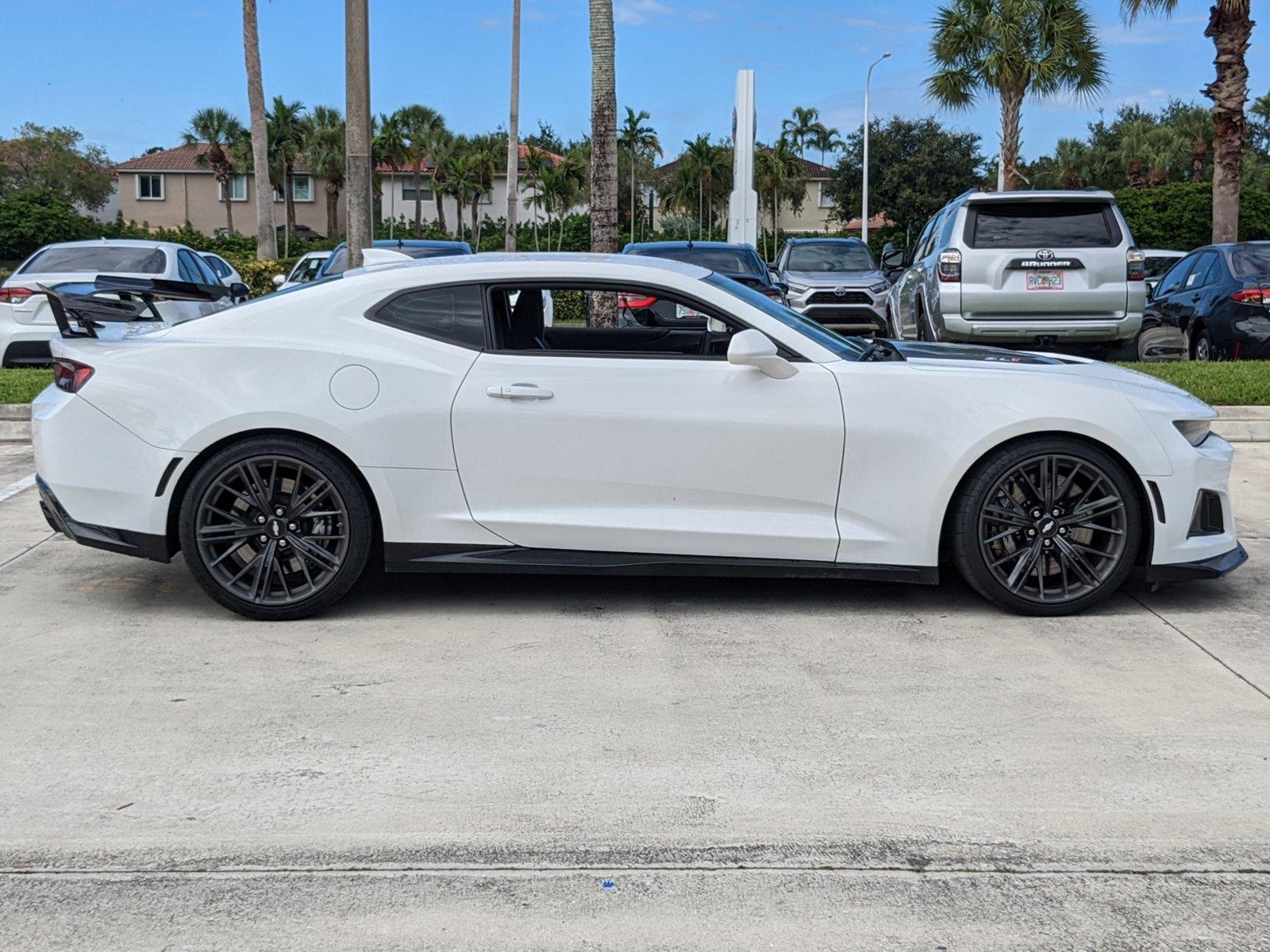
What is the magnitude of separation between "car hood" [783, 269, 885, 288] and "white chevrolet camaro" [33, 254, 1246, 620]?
13877 mm

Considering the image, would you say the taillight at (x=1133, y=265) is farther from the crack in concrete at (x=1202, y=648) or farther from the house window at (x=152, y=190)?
the house window at (x=152, y=190)

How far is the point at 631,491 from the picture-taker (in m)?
5.58

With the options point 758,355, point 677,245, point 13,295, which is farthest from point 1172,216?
point 758,355

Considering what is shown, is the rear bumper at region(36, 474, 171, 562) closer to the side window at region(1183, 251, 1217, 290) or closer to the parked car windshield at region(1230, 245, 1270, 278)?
the parked car windshield at region(1230, 245, 1270, 278)

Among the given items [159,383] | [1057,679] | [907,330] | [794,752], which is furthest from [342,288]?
[907,330]

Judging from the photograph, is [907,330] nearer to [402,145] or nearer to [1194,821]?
[1194,821]

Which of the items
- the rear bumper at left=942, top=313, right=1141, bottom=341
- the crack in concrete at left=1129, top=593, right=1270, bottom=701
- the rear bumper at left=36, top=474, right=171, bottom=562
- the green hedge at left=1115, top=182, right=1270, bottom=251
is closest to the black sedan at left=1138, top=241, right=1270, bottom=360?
the rear bumper at left=942, top=313, right=1141, bottom=341

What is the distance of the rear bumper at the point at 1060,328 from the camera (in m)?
12.2

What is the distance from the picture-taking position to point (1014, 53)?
32.4 metres

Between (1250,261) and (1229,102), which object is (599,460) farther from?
(1229,102)

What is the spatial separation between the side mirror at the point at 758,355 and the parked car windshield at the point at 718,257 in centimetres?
948

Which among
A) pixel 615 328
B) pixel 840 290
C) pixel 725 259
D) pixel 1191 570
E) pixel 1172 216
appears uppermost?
pixel 1172 216

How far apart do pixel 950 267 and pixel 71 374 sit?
850cm

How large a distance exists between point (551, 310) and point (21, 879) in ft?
13.6
